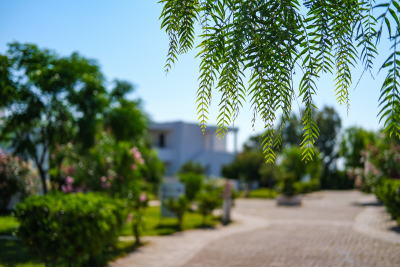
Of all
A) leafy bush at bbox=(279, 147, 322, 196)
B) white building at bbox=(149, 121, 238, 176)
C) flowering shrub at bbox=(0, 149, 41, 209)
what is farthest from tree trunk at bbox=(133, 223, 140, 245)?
white building at bbox=(149, 121, 238, 176)

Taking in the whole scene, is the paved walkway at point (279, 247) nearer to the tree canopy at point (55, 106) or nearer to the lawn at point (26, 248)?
the lawn at point (26, 248)

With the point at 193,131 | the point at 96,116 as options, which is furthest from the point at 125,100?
the point at 193,131

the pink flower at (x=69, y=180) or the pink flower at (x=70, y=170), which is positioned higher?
the pink flower at (x=70, y=170)

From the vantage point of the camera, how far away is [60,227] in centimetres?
578

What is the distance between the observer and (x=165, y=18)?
6.61 feet

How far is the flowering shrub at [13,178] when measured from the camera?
11648 mm

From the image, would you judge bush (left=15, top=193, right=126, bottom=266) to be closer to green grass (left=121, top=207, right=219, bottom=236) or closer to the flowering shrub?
green grass (left=121, top=207, right=219, bottom=236)

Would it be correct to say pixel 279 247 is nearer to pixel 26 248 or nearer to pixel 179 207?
pixel 179 207

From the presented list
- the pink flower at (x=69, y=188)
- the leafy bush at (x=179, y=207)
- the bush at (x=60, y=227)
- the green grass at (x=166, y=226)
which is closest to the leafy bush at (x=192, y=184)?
the green grass at (x=166, y=226)

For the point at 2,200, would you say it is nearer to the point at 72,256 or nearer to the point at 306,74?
the point at 72,256

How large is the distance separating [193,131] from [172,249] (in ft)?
97.1

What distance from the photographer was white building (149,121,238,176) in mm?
37156

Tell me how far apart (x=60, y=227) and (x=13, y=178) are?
23.8 feet

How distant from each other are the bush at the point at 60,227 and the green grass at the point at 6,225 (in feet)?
15.8
